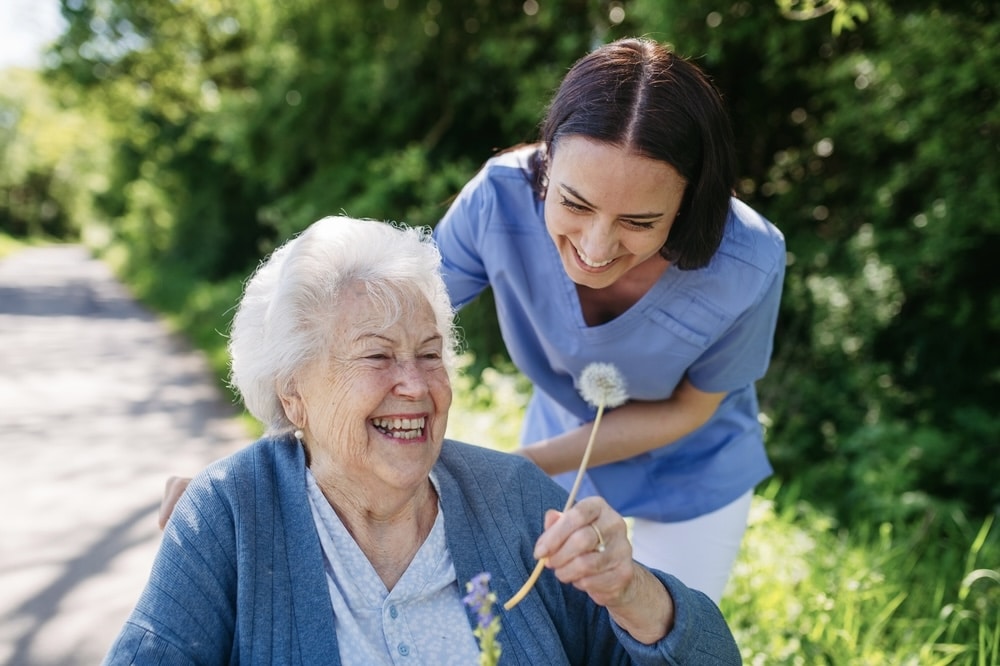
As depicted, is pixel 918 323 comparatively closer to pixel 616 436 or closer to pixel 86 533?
pixel 616 436

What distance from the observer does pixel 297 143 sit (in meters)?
8.95

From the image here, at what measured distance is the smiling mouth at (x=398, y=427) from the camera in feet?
6.15

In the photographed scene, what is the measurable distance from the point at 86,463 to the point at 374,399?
4778 mm

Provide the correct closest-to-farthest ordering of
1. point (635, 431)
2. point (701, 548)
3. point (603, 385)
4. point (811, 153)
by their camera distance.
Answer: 1. point (603, 385)
2. point (635, 431)
3. point (701, 548)
4. point (811, 153)

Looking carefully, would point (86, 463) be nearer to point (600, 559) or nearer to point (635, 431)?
point (635, 431)

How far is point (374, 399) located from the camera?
185 centimetres

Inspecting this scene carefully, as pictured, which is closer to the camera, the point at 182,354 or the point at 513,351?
the point at 513,351

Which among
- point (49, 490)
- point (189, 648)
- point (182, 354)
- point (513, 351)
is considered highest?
point (189, 648)

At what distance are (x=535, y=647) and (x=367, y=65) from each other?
22.9ft

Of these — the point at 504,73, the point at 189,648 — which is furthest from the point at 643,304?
the point at 504,73

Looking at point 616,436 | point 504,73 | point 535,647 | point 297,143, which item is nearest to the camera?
point 535,647

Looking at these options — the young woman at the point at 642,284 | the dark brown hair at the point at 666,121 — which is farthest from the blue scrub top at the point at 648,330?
the dark brown hair at the point at 666,121

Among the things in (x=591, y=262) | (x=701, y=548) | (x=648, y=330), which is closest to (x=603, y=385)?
(x=648, y=330)

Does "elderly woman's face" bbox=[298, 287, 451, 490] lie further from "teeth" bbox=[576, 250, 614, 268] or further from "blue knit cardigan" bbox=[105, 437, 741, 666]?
"teeth" bbox=[576, 250, 614, 268]
